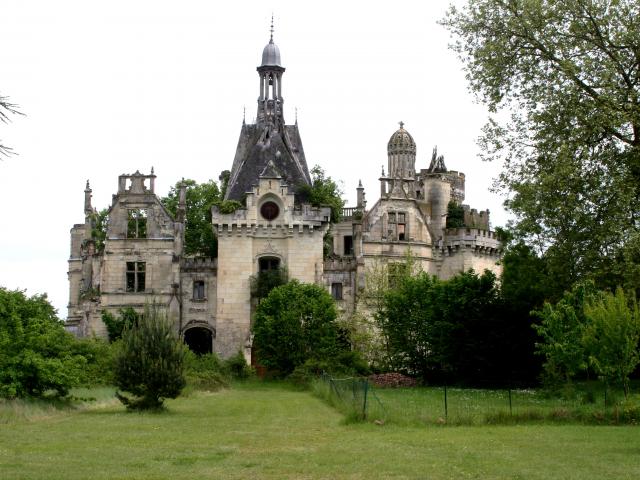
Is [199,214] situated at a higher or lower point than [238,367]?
higher

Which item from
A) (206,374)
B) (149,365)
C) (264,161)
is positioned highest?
(264,161)

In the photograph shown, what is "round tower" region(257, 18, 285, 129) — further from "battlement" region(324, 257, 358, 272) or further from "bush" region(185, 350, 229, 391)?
"bush" region(185, 350, 229, 391)

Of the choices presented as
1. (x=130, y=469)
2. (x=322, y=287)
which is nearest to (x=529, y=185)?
(x=130, y=469)

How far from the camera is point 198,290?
228ft

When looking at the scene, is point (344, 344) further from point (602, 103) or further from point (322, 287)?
point (602, 103)

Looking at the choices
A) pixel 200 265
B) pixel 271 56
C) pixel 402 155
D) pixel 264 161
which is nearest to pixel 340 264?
pixel 264 161

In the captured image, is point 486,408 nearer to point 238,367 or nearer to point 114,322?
point 238,367

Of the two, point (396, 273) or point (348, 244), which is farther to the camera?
point (348, 244)

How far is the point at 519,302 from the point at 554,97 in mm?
14595

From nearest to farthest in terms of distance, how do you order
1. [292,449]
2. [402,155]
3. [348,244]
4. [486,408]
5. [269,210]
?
[292,449], [486,408], [269,210], [348,244], [402,155]

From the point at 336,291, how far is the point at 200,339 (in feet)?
30.8

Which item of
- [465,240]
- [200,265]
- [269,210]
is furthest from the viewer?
[465,240]

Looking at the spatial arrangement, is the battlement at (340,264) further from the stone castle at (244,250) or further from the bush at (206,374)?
the bush at (206,374)

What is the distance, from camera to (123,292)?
6856 centimetres
